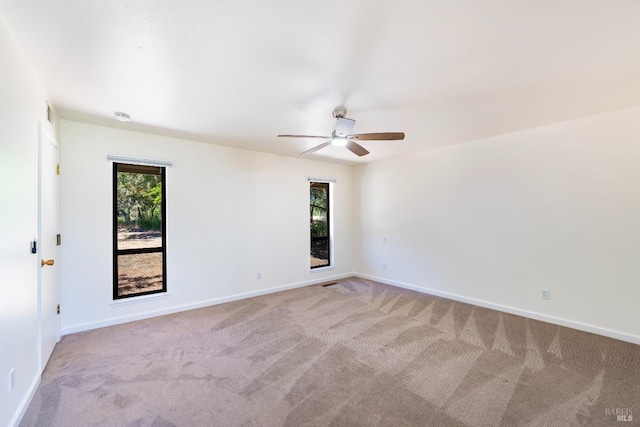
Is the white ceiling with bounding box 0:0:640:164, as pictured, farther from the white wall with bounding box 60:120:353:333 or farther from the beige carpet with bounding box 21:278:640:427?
the beige carpet with bounding box 21:278:640:427

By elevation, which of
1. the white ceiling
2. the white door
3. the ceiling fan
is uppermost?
the white ceiling

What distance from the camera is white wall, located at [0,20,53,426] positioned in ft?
5.29

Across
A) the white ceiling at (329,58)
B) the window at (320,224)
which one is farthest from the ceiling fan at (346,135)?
the window at (320,224)

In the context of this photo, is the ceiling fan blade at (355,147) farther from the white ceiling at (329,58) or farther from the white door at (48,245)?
the white door at (48,245)

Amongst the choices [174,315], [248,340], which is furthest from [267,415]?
[174,315]

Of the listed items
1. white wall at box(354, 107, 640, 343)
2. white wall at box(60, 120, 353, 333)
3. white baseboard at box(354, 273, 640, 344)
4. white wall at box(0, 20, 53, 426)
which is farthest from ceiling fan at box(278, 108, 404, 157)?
white baseboard at box(354, 273, 640, 344)

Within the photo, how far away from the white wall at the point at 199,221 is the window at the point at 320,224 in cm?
22

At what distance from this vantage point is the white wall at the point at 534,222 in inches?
118

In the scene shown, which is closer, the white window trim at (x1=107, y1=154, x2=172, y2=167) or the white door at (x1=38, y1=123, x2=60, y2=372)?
the white door at (x1=38, y1=123, x2=60, y2=372)

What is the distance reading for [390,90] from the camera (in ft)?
8.04

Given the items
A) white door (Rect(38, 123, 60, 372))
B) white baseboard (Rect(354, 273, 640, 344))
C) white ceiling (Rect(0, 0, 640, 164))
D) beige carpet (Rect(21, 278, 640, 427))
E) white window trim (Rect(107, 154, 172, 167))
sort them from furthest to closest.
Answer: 1. white window trim (Rect(107, 154, 172, 167))
2. white baseboard (Rect(354, 273, 640, 344))
3. white door (Rect(38, 123, 60, 372))
4. beige carpet (Rect(21, 278, 640, 427))
5. white ceiling (Rect(0, 0, 640, 164))

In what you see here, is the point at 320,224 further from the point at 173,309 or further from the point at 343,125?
the point at 343,125

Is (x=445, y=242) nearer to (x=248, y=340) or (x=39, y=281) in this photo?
(x=248, y=340)

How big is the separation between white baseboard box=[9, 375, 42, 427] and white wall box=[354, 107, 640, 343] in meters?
4.76
